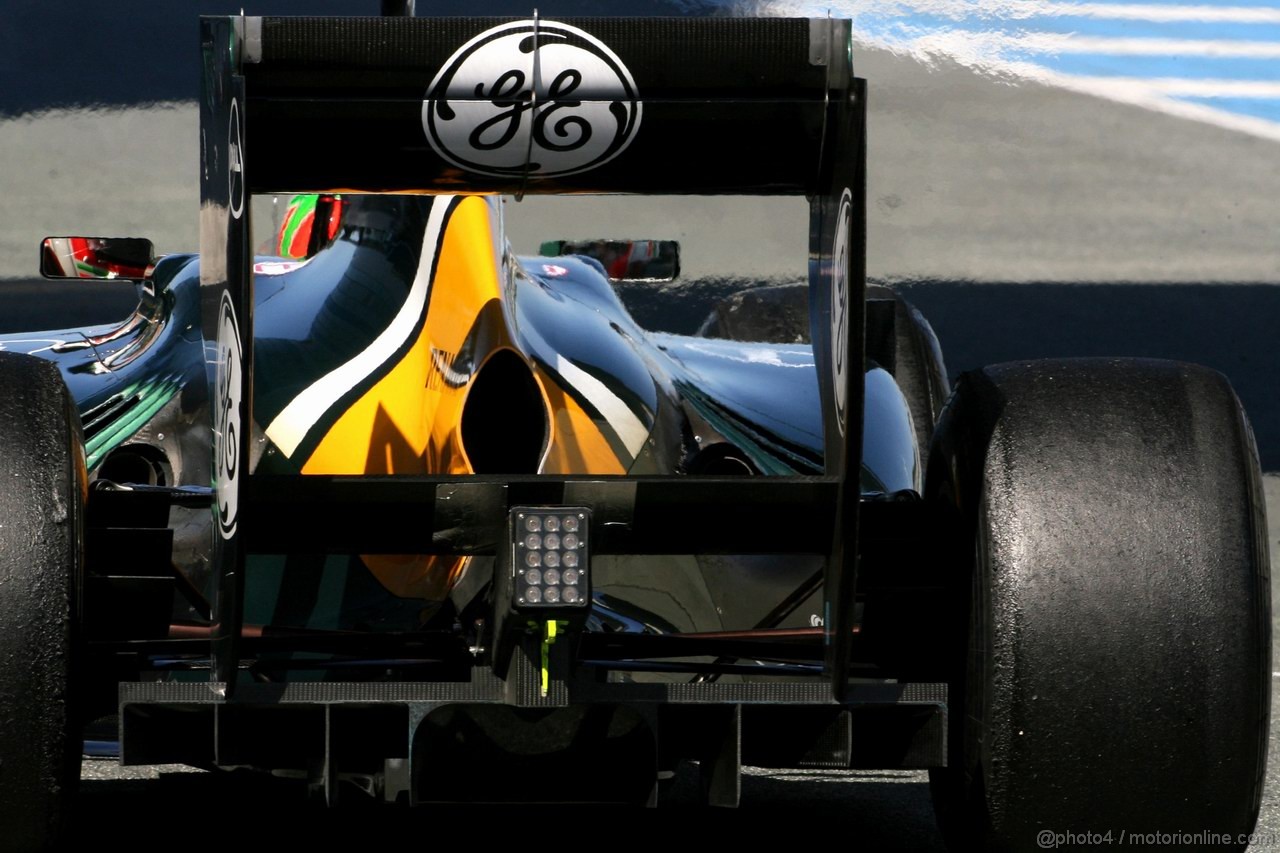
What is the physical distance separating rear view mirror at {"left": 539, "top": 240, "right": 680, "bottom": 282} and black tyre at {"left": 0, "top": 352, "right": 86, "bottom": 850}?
8.38 feet

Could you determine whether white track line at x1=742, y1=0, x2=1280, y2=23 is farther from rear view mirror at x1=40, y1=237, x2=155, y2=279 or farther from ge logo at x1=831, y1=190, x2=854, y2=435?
ge logo at x1=831, y1=190, x2=854, y2=435

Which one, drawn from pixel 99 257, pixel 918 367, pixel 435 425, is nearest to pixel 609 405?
pixel 435 425

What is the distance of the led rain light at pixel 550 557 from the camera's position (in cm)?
257

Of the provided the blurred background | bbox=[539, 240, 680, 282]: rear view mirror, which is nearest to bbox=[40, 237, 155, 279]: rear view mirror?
bbox=[539, 240, 680, 282]: rear view mirror

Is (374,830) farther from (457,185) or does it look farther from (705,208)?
(705,208)

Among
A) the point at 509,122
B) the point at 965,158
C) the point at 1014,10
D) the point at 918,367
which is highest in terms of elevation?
the point at 509,122

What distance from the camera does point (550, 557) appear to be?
260 centimetres

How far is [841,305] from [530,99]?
0.52 metres

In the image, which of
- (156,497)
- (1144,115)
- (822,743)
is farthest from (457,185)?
(1144,115)

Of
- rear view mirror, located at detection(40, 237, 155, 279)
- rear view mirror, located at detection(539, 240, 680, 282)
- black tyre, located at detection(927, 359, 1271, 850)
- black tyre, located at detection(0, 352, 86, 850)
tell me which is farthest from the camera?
rear view mirror, located at detection(539, 240, 680, 282)

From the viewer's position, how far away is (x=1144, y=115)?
1140 centimetres

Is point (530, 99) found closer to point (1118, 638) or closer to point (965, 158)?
point (1118, 638)

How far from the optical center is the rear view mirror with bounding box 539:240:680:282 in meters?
5.21

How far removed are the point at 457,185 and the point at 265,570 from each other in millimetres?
823
